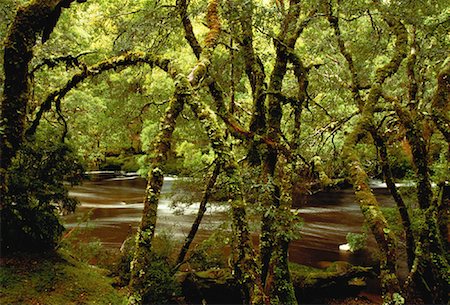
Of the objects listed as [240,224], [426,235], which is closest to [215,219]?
[426,235]

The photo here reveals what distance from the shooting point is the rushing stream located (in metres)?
12.5

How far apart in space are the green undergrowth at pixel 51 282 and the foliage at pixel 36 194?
320mm

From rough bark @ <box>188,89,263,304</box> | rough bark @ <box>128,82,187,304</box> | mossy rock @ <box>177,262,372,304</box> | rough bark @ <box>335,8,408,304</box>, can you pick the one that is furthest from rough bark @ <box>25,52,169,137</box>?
mossy rock @ <box>177,262,372,304</box>

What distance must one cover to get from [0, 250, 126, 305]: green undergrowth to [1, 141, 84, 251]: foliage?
1.05 feet

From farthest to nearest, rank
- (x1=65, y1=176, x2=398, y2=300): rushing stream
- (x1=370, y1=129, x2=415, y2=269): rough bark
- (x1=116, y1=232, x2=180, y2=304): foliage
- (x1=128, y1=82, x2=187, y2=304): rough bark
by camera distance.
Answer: (x1=65, y1=176, x2=398, y2=300): rushing stream, (x1=116, y1=232, x2=180, y2=304): foliage, (x1=370, y1=129, x2=415, y2=269): rough bark, (x1=128, y1=82, x2=187, y2=304): rough bark

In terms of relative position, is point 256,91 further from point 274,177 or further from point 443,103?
point 443,103

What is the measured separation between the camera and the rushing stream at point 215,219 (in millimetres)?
12477

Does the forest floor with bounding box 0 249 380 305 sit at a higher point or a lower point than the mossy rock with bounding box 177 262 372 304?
higher

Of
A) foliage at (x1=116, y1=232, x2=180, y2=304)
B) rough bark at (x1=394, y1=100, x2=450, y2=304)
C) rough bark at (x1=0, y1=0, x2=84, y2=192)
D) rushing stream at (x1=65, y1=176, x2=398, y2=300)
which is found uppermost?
rough bark at (x1=0, y1=0, x2=84, y2=192)

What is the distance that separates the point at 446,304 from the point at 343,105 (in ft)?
22.5

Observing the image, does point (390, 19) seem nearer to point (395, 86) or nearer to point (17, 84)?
point (395, 86)

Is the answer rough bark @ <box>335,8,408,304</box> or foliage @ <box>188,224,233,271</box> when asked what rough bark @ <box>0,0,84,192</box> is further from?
foliage @ <box>188,224,233,271</box>

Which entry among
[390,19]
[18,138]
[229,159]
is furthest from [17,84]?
[390,19]

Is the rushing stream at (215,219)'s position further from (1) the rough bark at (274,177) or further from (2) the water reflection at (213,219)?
(1) the rough bark at (274,177)
